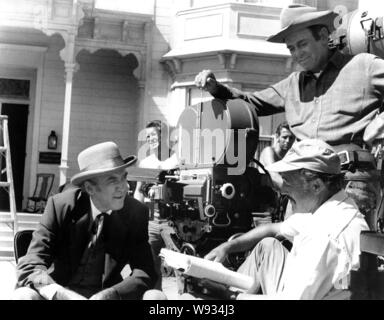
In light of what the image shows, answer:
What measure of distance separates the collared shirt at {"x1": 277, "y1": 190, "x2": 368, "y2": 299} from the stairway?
228 inches

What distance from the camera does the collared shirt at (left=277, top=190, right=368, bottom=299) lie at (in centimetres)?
192

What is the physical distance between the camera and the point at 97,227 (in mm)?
2678

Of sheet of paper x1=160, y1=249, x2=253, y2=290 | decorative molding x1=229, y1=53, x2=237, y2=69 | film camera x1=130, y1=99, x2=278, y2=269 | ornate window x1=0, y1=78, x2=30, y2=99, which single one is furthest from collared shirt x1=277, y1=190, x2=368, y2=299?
ornate window x1=0, y1=78, x2=30, y2=99

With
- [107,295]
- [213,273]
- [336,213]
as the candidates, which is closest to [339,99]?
[336,213]

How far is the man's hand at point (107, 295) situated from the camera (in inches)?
97.3

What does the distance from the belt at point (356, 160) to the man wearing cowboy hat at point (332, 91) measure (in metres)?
0.01

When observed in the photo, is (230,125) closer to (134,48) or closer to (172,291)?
(172,291)

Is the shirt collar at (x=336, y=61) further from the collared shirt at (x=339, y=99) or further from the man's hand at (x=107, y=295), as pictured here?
the man's hand at (x=107, y=295)

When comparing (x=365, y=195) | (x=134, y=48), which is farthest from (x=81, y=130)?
(x=365, y=195)

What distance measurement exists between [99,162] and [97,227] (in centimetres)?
29

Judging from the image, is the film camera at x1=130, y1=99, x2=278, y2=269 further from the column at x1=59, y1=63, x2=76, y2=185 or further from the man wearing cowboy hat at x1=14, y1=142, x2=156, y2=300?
the column at x1=59, y1=63, x2=76, y2=185

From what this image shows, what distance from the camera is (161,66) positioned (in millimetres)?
11922

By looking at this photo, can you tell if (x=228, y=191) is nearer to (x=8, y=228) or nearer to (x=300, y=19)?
(x=300, y=19)
